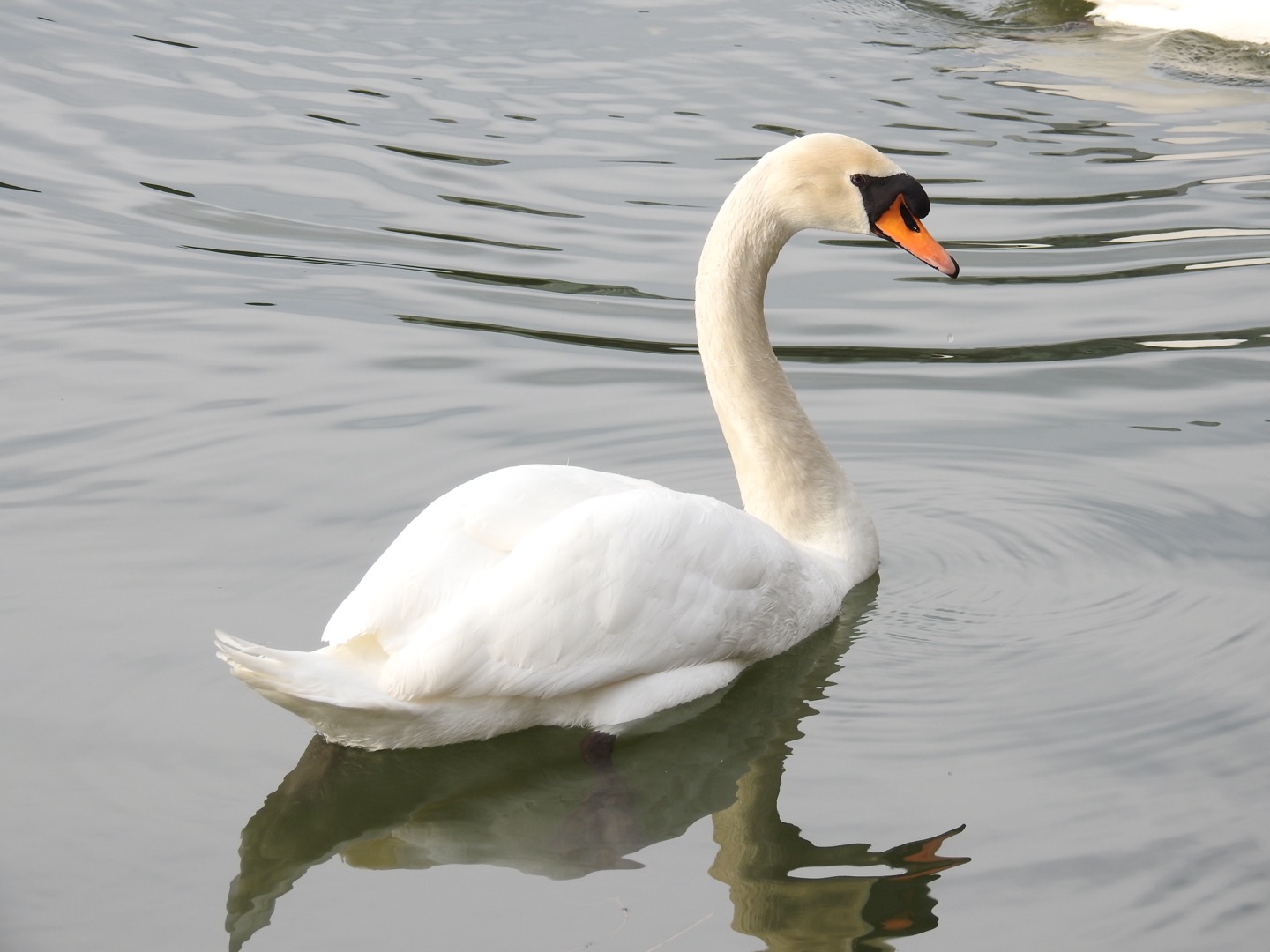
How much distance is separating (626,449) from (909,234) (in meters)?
1.46

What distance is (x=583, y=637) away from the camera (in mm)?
4492

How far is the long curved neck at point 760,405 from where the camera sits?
572cm

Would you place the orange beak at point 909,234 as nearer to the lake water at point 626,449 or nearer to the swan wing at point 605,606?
the lake water at point 626,449

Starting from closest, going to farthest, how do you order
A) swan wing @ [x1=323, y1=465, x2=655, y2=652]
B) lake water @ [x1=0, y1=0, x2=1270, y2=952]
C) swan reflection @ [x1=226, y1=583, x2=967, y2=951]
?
1. swan reflection @ [x1=226, y1=583, x2=967, y2=951]
2. lake water @ [x1=0, y1=0, x2=1270, y2=952]
3. swan wing @ [x1=323, y1=465, x2=655, y2=652]

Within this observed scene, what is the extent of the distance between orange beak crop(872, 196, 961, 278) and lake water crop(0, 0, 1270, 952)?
2.95 feet

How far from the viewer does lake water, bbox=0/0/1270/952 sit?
412 cm

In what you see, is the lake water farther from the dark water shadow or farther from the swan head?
the swan head

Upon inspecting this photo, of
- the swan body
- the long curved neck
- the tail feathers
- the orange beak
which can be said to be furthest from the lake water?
the orange beak

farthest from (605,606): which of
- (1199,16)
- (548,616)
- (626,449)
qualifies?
(1199,16)

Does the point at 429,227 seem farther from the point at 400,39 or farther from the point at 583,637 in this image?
the point at 583,637

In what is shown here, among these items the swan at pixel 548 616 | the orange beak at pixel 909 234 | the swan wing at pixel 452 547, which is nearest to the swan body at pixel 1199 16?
the orange beak at pixel 909 234

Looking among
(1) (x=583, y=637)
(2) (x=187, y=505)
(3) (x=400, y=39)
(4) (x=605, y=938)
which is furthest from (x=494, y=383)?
(3) (x=400, y=39)

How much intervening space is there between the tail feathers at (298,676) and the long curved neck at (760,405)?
6.22 feet

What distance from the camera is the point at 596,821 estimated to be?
439 cm
